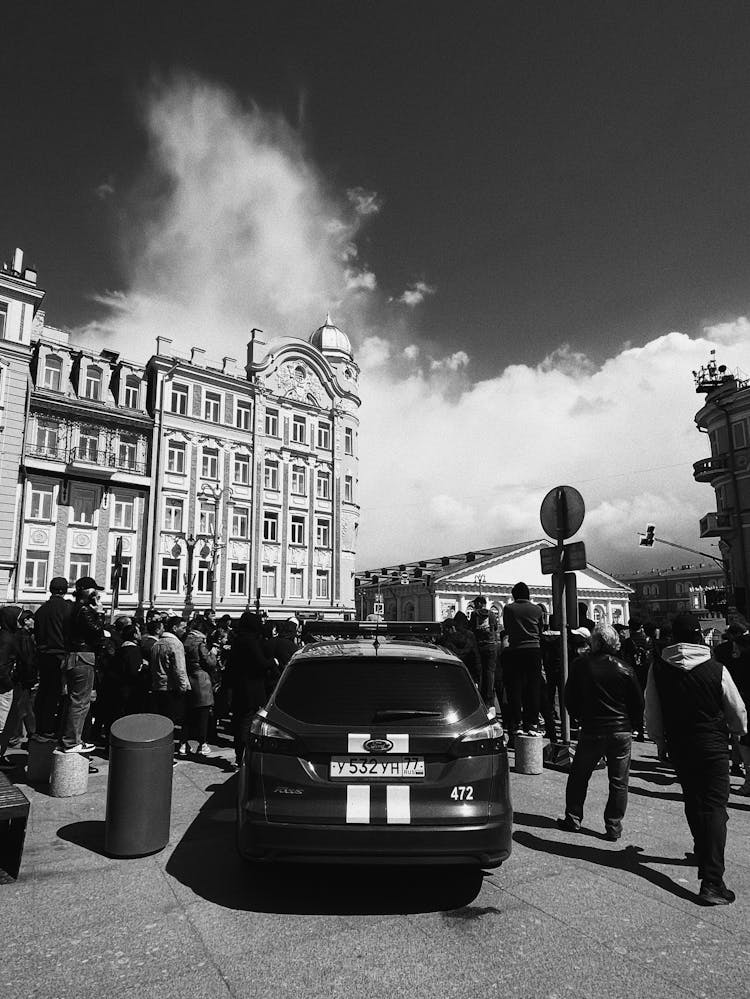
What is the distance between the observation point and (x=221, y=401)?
132ft

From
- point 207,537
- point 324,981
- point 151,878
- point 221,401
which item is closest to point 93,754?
point 151,878

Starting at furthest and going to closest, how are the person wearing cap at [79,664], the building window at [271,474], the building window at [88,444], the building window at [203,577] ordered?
the building window at [271,474]
the building window at [203,577]
the building window at [88,444]
the person wearing cap at [79,664]

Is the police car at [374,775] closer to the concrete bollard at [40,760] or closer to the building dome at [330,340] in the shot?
the concrete bollard at [40,760]

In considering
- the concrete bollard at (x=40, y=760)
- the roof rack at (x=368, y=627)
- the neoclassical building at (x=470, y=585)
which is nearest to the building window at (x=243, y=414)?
the neoclassical building at (x=470, y=585)

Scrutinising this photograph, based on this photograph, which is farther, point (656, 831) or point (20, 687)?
point (20, 687)

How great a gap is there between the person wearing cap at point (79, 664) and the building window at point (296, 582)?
33.1 metres

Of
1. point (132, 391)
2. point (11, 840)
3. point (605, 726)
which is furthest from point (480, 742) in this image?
point (132, 391)

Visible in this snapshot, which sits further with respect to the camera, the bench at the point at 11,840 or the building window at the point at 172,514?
the building window at the point at 172,514

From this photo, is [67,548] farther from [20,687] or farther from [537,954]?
[537,954]

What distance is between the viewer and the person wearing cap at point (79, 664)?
7684mm

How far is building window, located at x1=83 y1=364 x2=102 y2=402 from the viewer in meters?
36.3

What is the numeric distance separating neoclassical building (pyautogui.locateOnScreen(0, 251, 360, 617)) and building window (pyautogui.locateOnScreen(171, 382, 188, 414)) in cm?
9

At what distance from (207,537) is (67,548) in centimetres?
738

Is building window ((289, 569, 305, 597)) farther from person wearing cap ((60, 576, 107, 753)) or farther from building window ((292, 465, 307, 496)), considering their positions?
person wearing cap ((60, 576, 107, 753))
